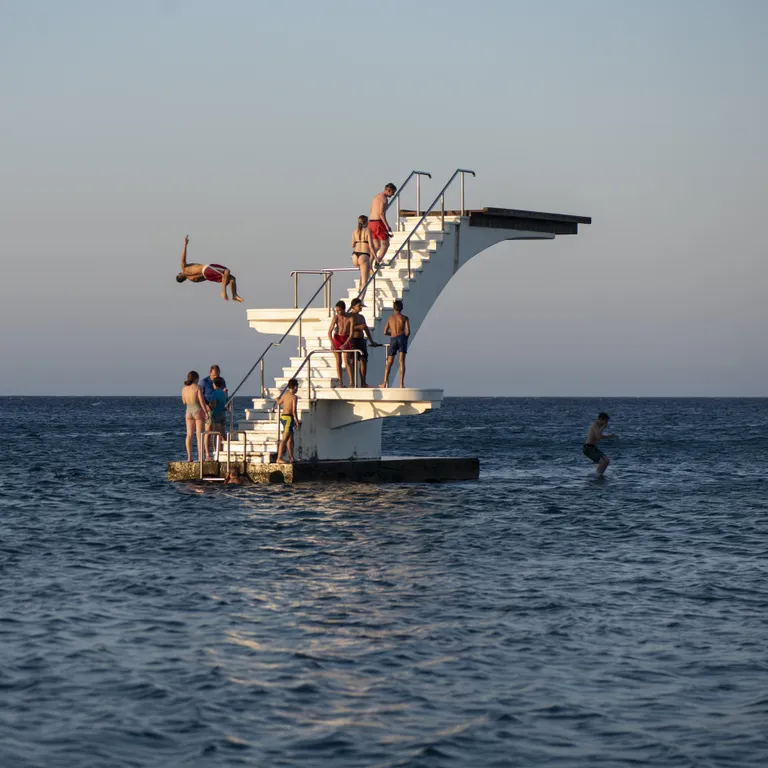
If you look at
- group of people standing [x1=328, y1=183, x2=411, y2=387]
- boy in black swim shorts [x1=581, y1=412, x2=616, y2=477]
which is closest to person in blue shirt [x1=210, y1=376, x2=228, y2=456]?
group of people standing [x1=328, y1=183, x2=411, y2=387]

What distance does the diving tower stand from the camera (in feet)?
86.8

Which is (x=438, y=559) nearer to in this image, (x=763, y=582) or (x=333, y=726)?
(x=763, y=582)

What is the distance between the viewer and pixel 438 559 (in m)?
18.7

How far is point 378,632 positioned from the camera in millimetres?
13539

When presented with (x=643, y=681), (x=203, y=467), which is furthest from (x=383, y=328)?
(x=643, y=681)

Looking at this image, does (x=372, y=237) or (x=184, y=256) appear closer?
(x=184, y=256)

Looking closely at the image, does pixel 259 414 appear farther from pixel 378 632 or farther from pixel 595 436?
pixel 378 632

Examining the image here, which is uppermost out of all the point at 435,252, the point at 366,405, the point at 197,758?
the point at 435,252

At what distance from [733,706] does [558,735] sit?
1.73 metres

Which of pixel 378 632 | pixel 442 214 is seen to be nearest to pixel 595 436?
pixel 442 214

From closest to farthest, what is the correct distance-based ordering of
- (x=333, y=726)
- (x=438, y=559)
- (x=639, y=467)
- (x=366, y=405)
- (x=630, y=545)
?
1. (x=333, y=726)
2. (x=438, y=559)
3. (x=630, y=545)
4. (x=366, y=405)
5. (x=639, y=467)

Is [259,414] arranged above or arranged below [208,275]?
below

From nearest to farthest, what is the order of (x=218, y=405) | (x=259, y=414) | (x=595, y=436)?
1. (x=218, y=405)
2. (x=259, y=414)
3. (x=595, y=436)

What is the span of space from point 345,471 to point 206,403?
3.24m
